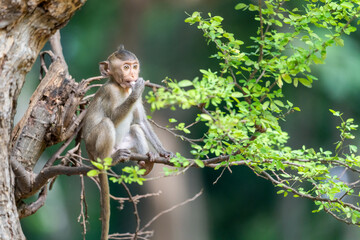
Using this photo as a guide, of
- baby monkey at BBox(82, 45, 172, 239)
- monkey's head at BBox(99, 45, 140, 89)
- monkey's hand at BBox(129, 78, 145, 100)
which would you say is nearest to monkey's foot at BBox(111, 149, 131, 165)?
baby monkey at BBox(82, 45, 172, 239)

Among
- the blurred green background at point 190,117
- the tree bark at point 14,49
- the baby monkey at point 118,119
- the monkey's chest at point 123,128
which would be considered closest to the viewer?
the tree bark at point 14,49

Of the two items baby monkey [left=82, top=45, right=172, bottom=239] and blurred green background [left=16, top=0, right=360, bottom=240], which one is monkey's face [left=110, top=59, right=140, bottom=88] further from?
blurred green background [left=16, top=0, right=360, bottom=240]

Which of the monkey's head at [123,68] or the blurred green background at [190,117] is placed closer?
the monkey's head at [123,68]

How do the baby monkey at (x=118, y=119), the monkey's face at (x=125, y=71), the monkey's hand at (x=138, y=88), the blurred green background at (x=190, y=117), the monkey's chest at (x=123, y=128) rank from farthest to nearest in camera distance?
1. the blurred green background at (x=190, y=117)
2. the monkey's chest at (x=123, y=128)
3. the monkey's face at (x=125, y=71)
4. the baby monkey at (x=118, y=119)
5. the monkey's hand at (x=138, y=88)

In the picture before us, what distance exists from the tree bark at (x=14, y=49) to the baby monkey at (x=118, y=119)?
39.4 inches

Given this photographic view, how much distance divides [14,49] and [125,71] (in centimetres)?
147

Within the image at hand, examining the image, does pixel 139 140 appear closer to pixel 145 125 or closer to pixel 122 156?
pixel 145 125

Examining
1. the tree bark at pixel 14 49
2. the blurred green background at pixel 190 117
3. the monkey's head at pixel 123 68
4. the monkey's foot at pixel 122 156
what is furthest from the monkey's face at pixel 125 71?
the blurred green background at pixel 190 117

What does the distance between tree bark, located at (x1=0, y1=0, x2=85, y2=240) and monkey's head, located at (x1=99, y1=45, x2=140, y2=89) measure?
3.93ft

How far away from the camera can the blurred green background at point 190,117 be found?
12992 millimetres

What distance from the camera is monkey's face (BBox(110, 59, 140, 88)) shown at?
498 centimetres

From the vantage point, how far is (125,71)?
5.01m

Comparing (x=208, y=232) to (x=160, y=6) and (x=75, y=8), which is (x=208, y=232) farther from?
(x=75, y=8)

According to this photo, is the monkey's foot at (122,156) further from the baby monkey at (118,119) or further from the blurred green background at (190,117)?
the blurred green background at (190,117)
